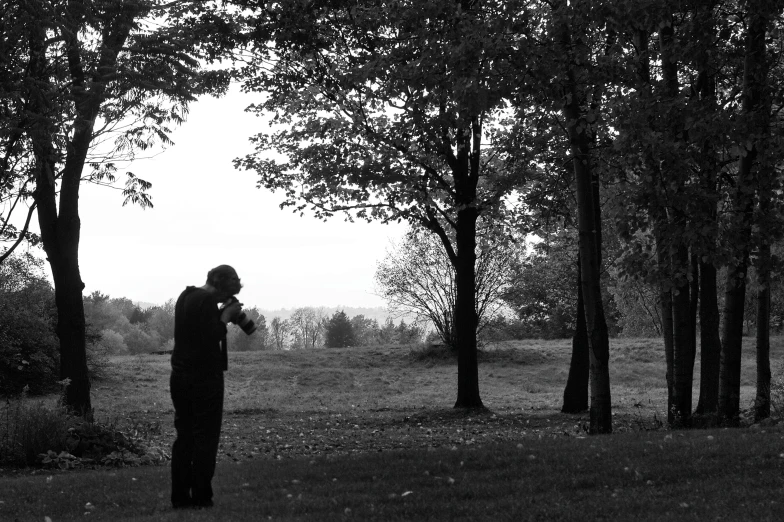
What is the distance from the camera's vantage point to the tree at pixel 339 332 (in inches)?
2333

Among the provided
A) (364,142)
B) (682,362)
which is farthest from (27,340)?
(682,362)

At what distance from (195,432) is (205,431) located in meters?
0.09

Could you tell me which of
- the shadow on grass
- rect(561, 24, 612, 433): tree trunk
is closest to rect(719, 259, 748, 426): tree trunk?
rect(561, 24, 612, 433): tree trunk

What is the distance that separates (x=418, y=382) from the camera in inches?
1221

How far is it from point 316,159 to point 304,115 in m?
1.60

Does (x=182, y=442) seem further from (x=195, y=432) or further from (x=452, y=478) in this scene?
(x=452, y=478)

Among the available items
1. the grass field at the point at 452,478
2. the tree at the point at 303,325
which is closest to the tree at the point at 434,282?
the grass field at the point at 452,478

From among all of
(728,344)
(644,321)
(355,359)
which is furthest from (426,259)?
(644,321)

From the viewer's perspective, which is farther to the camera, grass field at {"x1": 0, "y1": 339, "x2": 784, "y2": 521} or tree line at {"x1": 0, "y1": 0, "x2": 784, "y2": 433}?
tree line at {"x1": 0, "y1": 0, "x2": 784, "y2": 433}

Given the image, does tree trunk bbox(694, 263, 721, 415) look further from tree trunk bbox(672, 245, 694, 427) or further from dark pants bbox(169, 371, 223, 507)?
dark pants bbox(169, 371, 223, 507)

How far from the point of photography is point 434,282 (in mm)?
35344

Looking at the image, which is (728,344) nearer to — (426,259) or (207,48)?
(207,48)

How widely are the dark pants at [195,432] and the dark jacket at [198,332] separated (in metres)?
0.09

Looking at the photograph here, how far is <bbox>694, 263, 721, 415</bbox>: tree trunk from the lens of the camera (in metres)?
13.5
